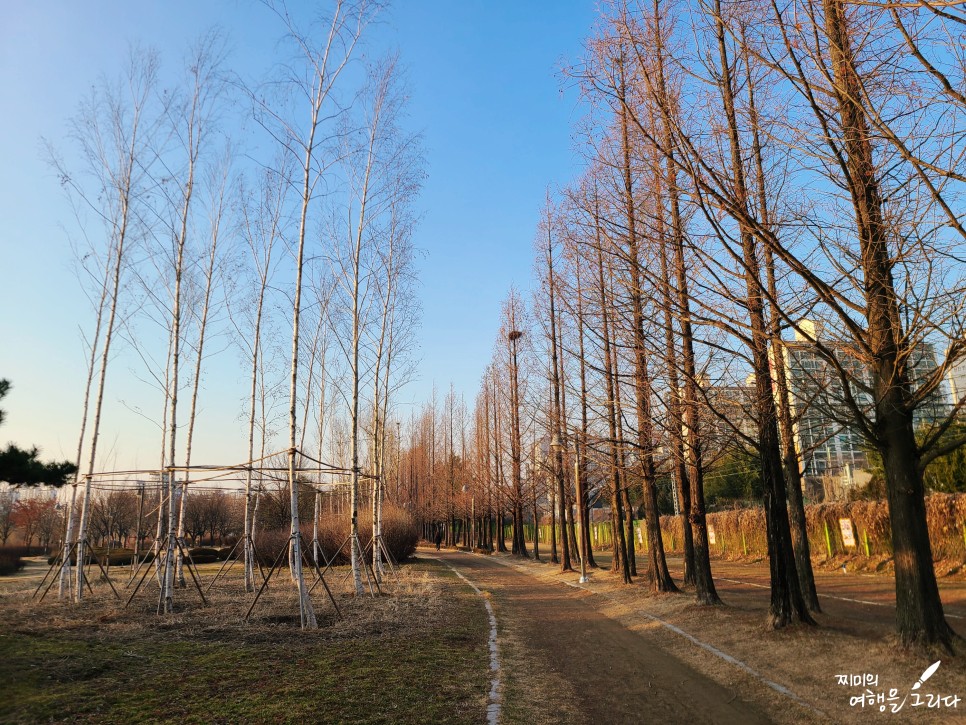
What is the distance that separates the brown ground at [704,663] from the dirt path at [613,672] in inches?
0.5

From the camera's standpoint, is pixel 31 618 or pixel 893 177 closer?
pixel 893 177

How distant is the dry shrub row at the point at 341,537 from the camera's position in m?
24.1

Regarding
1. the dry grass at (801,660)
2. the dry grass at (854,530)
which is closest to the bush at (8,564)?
the dry grass at (801,660)

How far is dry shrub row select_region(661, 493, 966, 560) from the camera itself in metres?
17.0

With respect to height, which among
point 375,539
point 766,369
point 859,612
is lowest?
point 859,612

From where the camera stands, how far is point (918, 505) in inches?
278

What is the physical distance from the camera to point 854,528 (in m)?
21.0

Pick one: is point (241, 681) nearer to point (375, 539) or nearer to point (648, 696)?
point (648, 696)

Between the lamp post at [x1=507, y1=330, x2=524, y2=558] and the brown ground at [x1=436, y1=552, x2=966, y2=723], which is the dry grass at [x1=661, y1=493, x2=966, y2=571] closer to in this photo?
the brown ground at [x1=436, y1=552, x2=966, y2=723]

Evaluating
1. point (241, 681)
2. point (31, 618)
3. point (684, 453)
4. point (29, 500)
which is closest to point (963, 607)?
point (684, 453)

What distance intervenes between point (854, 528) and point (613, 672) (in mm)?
17408

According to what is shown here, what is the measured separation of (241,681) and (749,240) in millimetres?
8993
